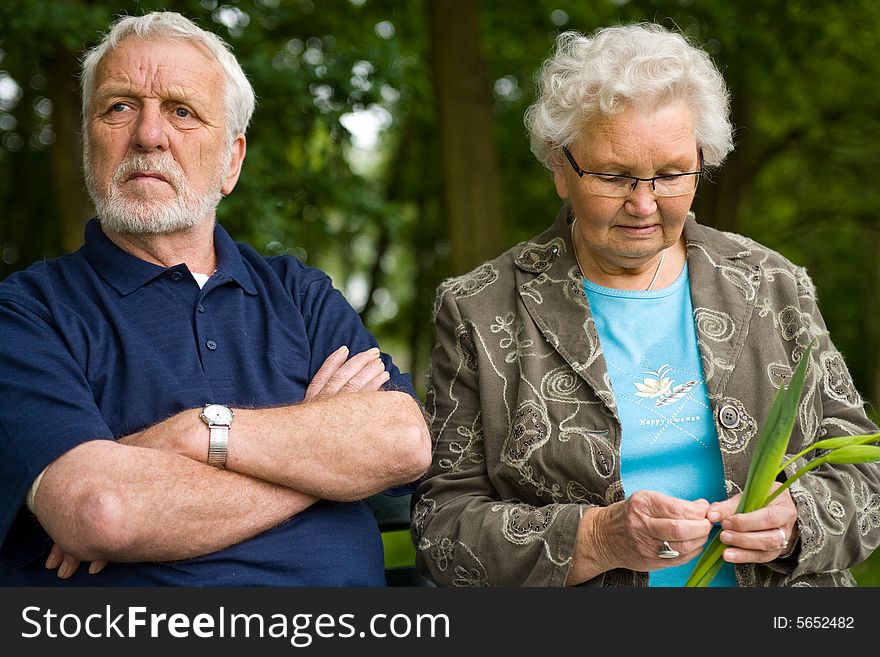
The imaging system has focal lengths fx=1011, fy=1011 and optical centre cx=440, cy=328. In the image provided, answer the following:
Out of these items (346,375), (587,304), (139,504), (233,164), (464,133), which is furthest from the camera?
(464,133)

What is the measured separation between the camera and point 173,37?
2.92 m

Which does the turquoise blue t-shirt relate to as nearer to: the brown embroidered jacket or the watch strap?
the brown embroidered jacket

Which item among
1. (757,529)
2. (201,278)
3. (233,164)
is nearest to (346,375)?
(201,278)

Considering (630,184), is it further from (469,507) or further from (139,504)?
(139,504)

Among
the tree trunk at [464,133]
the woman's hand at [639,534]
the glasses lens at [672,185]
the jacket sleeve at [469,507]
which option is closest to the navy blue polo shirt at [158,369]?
the jacket sleeve at [469,507]

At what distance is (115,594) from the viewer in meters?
2.23

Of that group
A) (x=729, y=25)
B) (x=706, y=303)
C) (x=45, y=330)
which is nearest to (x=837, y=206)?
(x=729, y=25)

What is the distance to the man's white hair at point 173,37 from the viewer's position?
2.91 metres

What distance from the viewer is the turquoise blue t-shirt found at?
2.66 meters

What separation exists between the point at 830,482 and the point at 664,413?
0.45 m

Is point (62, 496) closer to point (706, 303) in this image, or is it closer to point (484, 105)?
point (706, 303)

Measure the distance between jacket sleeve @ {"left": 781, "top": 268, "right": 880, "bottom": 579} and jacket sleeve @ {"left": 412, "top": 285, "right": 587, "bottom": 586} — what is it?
558 mm

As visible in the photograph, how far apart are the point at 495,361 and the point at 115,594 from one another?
1147 mm

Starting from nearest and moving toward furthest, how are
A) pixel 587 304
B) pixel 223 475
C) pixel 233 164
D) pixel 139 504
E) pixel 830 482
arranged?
pixel 139 504 → pixel 223 475 → pixel 830 482 → pixel 587 304 → pixel 233 164
